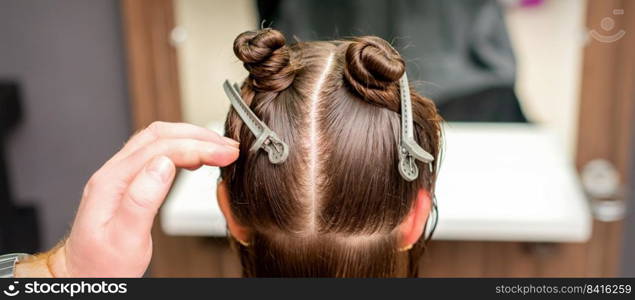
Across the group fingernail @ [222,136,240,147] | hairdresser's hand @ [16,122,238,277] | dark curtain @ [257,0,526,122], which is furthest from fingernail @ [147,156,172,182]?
dark curtain @ [257,0,526,122]

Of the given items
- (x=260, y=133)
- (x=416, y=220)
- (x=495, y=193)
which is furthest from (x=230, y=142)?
(x=495, y=193)

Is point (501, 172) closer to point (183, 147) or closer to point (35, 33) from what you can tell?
point (183, 147)

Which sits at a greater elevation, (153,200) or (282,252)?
(153,200)

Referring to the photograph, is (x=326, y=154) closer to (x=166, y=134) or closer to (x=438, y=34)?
(x=166, y=134)

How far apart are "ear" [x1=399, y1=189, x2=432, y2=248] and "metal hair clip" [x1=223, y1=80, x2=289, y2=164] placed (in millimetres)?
185

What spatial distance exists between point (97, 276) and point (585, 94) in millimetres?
1152

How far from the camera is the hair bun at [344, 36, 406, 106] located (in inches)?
27.8

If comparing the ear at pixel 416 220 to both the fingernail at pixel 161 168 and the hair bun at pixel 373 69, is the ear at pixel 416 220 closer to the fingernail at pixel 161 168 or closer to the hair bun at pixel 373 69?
the hair bun at pixel 373 69

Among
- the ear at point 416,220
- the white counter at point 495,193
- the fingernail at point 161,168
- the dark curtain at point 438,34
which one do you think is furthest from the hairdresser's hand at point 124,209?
the dark curtain at point 438,34

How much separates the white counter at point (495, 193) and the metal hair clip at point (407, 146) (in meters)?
0.64

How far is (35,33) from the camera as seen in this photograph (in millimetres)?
1528

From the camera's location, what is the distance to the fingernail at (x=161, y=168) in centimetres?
60
